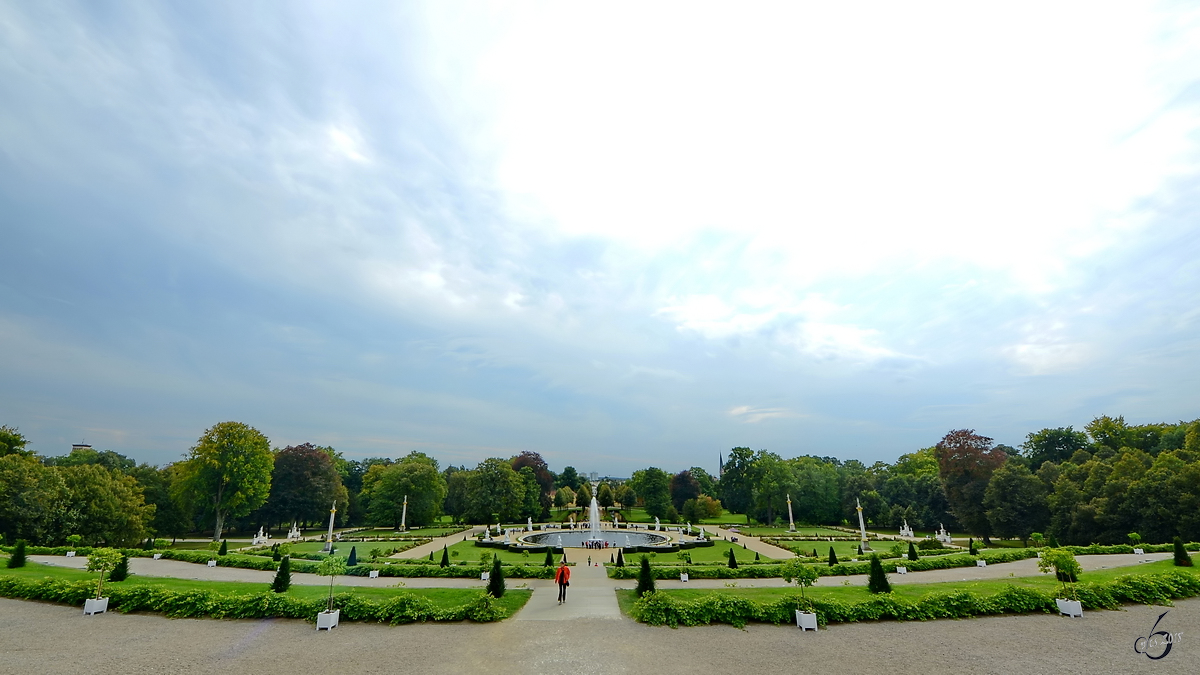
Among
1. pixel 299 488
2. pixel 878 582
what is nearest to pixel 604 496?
pixel 299 488

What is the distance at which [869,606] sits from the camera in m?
16.7

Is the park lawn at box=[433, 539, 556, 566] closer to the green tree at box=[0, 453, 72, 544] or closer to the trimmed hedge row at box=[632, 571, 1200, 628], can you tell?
the trimmed hedge row at box=[632, 571, 1200, 628]

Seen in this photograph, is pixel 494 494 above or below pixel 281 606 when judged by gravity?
above

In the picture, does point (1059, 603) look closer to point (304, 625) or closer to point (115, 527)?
point (304, 625)

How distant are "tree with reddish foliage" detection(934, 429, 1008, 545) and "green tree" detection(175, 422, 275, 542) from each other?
6631 centimetres

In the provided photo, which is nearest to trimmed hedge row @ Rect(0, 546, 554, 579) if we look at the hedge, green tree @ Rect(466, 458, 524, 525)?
the hedge

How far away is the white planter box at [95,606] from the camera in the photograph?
672 inches

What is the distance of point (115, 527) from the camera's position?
3600cm

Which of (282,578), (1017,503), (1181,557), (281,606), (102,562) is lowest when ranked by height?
(1181,557)

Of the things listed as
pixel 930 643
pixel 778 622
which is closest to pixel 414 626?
pixel 778 622

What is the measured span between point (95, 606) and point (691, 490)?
7570 cm

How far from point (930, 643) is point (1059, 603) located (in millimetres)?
6927

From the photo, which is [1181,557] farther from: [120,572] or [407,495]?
[407,495]

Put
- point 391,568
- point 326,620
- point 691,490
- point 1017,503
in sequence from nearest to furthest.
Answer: point 326,620
point 391,568
point 1017,503
point 691,490
